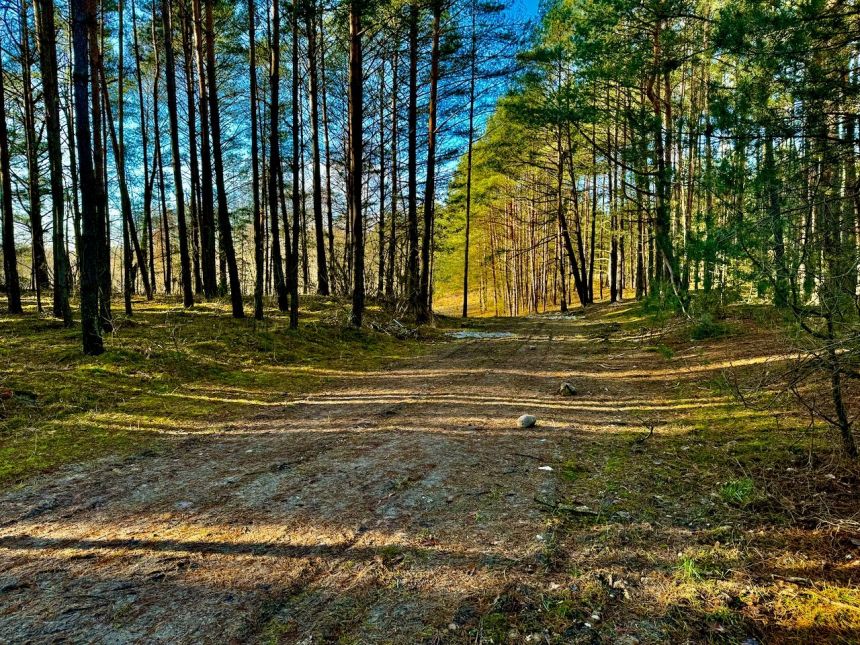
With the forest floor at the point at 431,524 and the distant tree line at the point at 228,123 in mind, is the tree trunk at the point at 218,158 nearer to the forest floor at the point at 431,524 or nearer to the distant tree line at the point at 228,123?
the distant tree line at the point at 228,123

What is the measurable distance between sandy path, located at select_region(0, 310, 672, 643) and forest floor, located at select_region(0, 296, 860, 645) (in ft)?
0.04

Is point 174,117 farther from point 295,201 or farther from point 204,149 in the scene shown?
point 295,201

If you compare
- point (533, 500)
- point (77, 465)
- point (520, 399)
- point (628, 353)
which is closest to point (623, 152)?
point (628, 353)

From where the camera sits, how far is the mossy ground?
178 inches

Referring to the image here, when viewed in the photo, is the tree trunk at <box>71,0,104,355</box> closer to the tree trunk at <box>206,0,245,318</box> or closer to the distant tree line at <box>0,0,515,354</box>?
the distant tree line at <box>0,0,515,354</box>

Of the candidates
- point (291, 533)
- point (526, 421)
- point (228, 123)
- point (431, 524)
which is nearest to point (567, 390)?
point (526, 421)

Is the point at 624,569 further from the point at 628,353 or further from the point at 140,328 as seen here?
the point at 140,328

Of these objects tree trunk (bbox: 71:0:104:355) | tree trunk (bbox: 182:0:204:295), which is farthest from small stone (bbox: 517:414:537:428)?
Answer: tree trunk (bbox: 182:0:204:295)

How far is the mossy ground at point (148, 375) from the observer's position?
14.9 ft

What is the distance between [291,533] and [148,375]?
516cm

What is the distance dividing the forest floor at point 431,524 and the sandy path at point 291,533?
0.04ft

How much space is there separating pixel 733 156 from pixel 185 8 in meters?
11.8

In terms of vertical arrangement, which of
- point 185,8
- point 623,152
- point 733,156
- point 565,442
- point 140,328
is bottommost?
point 565,442

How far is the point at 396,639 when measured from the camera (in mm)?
1858
